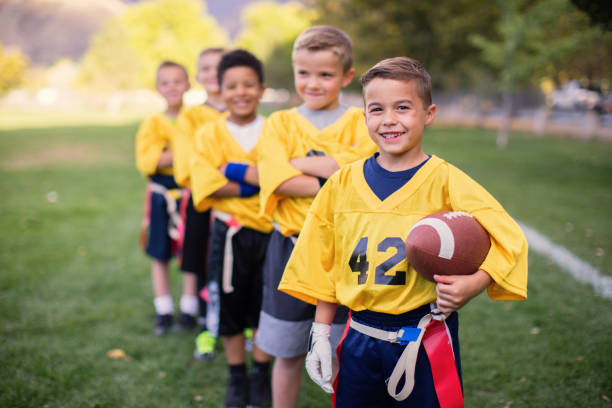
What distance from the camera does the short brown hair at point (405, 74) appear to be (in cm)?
183

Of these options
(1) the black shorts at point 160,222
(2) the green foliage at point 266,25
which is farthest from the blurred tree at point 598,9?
(2) the green foliage at point 266,25

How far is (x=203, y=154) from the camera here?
2.96 m

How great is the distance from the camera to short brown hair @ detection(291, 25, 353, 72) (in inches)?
98.4

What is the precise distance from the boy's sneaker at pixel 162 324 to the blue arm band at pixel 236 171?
2048 millimetres

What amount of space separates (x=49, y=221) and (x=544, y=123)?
24.0m

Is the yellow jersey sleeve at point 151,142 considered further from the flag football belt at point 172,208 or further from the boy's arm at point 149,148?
the flag football belt at point 172,208

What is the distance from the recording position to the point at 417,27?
2478cm

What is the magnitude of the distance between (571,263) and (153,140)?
4822 millimetres

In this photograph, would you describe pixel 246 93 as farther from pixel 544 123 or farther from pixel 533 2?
pixel 544 123

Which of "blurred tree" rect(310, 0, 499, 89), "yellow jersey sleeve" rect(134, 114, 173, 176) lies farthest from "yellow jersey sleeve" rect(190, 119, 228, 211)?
"blurred tree" rect(310, 0, 499, 89)

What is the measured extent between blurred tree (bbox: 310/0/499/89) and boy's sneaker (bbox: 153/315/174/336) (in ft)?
70.8

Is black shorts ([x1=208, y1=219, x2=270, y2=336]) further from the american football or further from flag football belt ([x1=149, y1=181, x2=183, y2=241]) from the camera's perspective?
the american football

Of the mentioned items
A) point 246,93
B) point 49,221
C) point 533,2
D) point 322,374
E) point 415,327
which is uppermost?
point 533,2

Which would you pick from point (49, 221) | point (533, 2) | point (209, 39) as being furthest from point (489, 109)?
point (209, 39)
